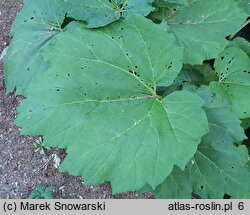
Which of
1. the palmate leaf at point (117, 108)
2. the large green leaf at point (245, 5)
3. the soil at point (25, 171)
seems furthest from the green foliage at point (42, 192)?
the large green leaf at point (245, 5)

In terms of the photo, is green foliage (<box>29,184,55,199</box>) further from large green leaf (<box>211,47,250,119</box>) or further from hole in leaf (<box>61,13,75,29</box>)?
large green leaf (<box>211,47,250,119</box>)

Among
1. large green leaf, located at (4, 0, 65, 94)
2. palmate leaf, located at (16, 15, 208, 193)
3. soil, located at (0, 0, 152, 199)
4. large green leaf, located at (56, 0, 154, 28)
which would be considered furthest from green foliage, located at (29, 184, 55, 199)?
large green leaf, located at (56, 0, 154, 28)

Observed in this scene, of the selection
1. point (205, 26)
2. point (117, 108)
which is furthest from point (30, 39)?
point (205, 26)

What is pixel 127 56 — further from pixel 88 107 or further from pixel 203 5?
pixel 203 5

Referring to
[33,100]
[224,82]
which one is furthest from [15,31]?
[224,82]

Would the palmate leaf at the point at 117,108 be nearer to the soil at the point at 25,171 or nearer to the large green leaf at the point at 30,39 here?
the large green leaf at the point at 30,39

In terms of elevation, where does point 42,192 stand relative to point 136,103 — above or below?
below

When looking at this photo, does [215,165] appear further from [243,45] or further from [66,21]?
[66,21]
